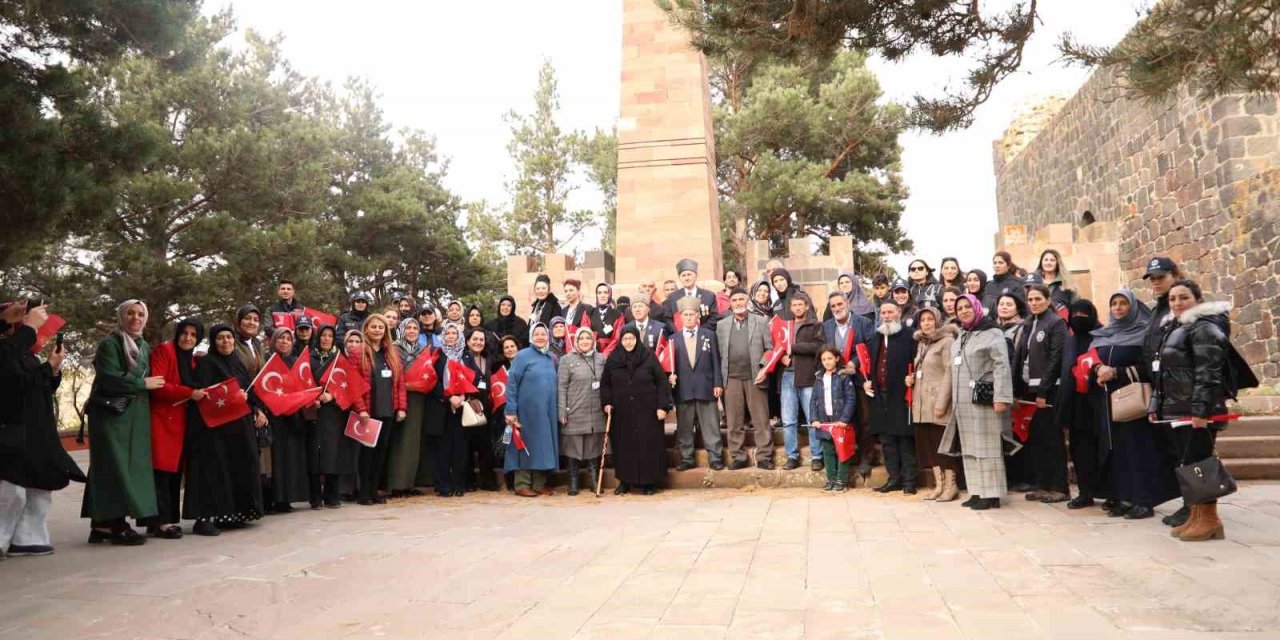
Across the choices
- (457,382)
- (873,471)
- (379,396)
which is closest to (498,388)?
(457,382)

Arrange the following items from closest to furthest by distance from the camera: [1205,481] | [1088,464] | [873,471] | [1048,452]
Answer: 1. [1205,481]
2. [1088,464]
3. [1048,452]
4. [873,471]

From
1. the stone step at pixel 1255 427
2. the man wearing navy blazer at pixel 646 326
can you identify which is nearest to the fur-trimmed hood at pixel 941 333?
the man wearing navy blazer at pixel 646 326

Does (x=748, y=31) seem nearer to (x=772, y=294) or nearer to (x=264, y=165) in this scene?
(x=772, y=294)

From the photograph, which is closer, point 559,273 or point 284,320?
point 284,320

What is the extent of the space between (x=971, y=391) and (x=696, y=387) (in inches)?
98.1

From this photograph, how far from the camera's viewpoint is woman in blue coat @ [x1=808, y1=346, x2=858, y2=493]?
749cm

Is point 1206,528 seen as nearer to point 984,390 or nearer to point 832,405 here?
point 984,390

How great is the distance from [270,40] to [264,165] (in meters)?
15.8

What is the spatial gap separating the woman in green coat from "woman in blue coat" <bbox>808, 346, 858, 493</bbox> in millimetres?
4970

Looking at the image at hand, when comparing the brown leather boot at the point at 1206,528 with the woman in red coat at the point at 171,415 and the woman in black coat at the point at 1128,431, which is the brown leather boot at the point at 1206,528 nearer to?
the woman in black coat at the point at 1128,431

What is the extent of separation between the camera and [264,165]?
59.5 ft

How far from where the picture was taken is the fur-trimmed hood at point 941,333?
697 cm

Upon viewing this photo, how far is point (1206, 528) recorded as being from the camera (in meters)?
4.97

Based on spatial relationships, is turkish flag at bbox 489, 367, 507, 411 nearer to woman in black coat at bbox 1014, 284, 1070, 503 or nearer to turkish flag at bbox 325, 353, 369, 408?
turkish flag at bbox 325, 353, 369, 408
